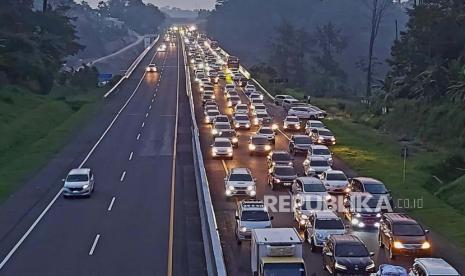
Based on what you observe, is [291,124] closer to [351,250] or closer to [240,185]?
[240,185]

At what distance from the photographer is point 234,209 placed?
125ft

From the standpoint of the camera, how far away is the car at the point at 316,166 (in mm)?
45688

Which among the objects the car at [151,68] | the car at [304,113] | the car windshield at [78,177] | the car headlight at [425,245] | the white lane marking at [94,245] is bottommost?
the white lane marking at [94,245]

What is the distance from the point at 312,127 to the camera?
206 ft

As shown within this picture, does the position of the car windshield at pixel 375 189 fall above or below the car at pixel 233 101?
below

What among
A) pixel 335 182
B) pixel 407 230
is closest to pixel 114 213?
pixel 335 182

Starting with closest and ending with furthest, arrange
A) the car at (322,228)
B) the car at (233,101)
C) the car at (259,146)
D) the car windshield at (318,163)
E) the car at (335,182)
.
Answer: the car at (322,228), the car at (335,182), the car windshield at (318,163), the car at (259,146), the car at (233,101)

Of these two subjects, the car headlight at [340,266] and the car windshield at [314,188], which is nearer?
the car headlight at [340,266]

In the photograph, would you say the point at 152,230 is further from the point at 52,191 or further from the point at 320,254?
the point at 52,191

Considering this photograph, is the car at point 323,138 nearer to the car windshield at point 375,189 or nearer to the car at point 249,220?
the car windshield at point 375,189

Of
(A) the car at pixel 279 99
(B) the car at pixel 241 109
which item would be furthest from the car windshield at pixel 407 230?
(A) the car at pixel 279 99

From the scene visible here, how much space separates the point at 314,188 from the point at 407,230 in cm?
858

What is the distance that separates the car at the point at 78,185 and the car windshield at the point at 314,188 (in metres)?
11.8

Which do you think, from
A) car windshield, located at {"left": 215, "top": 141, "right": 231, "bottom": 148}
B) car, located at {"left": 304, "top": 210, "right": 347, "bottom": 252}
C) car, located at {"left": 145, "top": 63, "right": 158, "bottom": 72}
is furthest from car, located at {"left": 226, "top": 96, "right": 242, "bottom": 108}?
car, located at {"left": 304, "top": 210, "right": 347, "bottom": 252}
